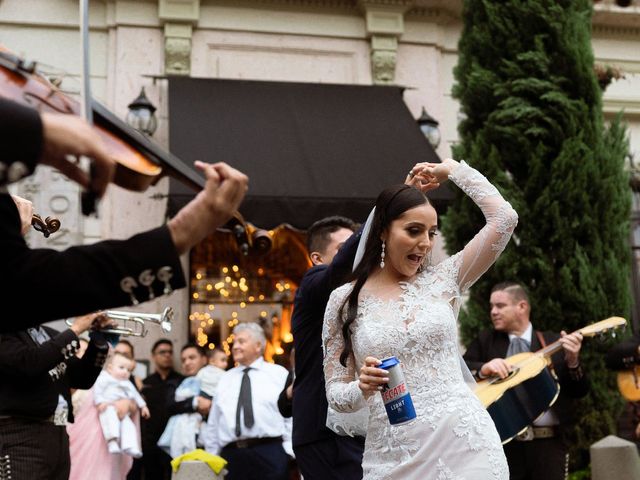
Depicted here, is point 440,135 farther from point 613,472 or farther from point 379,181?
point 613,472

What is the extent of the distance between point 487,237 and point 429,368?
2.08 feet

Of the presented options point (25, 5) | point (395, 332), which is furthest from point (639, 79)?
point (395, 332)

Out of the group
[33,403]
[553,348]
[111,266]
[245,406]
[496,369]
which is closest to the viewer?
[111,266]

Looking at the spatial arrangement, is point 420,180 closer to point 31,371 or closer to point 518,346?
point 31,371

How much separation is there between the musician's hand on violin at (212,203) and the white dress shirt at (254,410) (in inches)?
203

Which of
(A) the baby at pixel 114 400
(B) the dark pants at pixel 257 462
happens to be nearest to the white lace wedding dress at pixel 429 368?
(B) the dark pants at pixel 257 462

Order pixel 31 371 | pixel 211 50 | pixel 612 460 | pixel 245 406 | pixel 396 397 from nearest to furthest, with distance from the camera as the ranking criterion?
pixel 396 397 → pixel 31 371 → pixel 612 460 → pixel 245 406 → pixel 211 50

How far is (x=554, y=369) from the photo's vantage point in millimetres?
6527

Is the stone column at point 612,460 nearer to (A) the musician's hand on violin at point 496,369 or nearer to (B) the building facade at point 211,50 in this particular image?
(A) the musician's hand on violin at point 496,369

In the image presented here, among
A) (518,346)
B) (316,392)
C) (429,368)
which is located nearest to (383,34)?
(518,346)

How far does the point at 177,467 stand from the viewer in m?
6.78

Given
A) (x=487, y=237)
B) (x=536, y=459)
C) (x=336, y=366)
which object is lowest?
(x=536, y=459)

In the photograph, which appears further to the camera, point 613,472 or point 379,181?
point 379,181

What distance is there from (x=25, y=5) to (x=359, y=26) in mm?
4491
